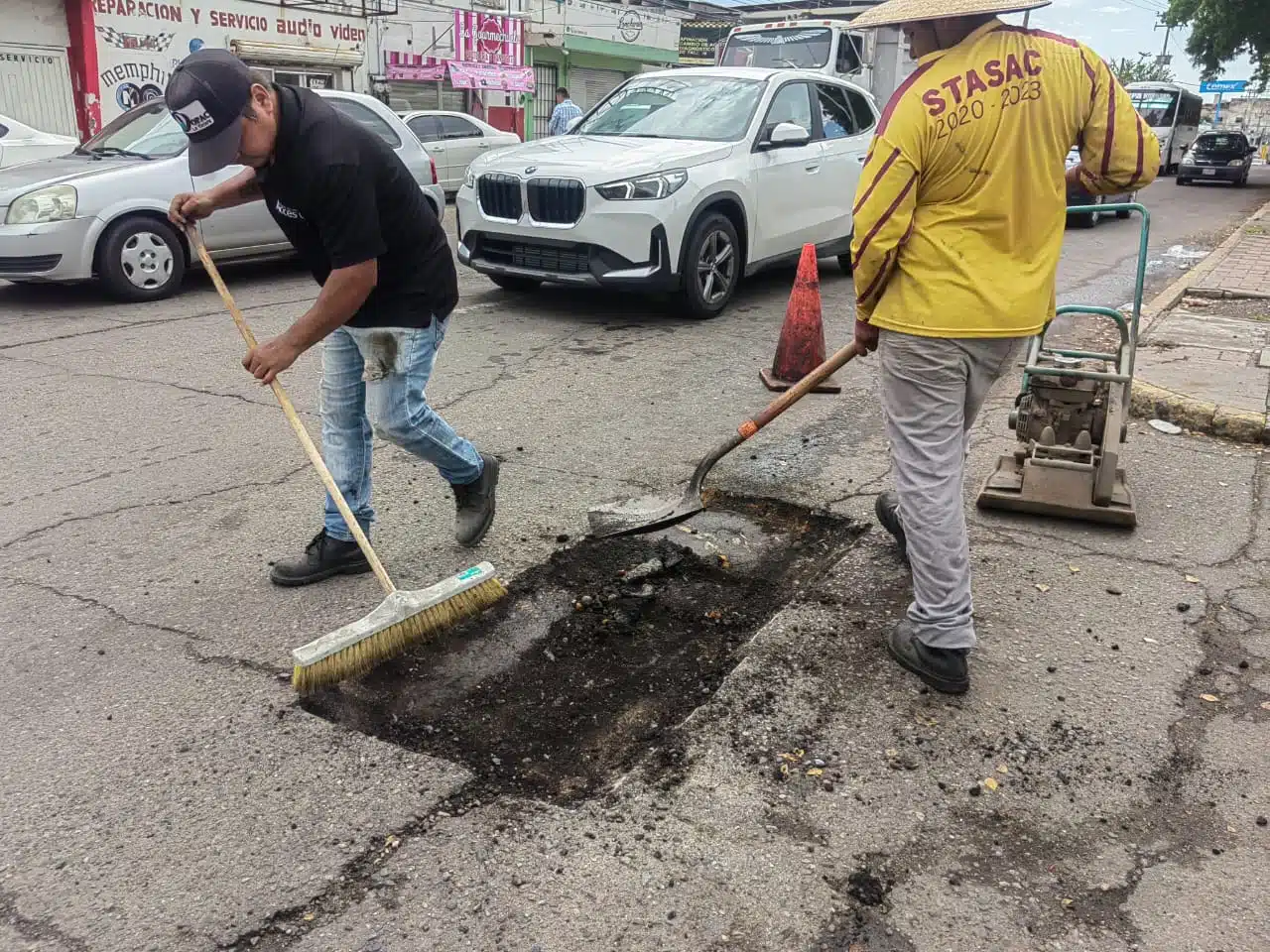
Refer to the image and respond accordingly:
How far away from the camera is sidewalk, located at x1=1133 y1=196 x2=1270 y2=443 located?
5.56 metres

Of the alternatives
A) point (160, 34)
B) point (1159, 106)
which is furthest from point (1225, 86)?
point (160, 34)

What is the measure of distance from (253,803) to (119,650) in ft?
3.42

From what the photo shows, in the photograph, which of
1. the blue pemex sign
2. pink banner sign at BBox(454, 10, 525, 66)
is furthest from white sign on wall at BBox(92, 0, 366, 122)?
the blue pemex sign

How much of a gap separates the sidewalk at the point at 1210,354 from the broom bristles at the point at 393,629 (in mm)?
4117

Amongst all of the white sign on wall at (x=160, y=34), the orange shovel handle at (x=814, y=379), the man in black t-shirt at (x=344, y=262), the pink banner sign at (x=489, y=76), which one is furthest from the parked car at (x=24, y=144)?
the pink banner sign at (x=489, y=76)

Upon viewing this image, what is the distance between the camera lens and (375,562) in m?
3.31

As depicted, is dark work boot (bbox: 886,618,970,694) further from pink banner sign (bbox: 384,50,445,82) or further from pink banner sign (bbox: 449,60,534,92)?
pink banner sign (bbox: 449,60,534,92)

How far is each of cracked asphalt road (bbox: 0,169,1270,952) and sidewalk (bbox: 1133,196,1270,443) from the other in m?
0.33

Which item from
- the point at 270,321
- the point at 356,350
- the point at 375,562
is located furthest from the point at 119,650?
the point at 270,321

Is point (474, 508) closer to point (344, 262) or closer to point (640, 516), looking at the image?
point (640, 516)

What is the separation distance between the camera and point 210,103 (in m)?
2.82

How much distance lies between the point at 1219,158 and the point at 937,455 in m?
30.8

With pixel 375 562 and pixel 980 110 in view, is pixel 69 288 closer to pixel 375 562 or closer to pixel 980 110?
pixel 375 562

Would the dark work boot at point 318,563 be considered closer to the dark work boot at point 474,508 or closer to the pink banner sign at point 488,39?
the dark work boot at point 474,508
